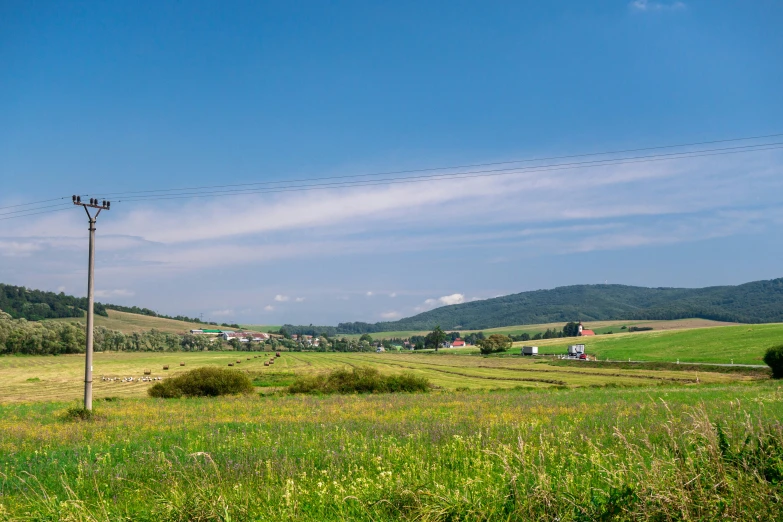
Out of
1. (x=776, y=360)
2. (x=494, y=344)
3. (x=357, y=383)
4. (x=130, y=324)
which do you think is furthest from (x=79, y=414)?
(x=130, y=324)

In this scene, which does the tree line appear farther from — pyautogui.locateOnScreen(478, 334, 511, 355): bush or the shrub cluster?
pyautogui.locateOnScreen(478, 334, 511, 355): bush

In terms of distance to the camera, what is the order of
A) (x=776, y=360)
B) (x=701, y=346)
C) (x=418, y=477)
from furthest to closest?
(x=701, y=346), (x=776, y=360), (x=418, y=477)

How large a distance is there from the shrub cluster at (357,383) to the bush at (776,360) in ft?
128

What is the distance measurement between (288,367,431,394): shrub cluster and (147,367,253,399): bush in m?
4.39

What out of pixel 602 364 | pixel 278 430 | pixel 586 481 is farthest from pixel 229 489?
pixel 602 364

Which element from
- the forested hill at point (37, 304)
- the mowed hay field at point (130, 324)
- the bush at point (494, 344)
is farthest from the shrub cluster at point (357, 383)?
the forested hill at point (37, 304)

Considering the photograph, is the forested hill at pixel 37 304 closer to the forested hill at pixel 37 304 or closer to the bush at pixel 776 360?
the forested hill at pixel 37 304

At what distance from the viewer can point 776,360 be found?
189 ft

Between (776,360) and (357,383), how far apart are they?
4536cm

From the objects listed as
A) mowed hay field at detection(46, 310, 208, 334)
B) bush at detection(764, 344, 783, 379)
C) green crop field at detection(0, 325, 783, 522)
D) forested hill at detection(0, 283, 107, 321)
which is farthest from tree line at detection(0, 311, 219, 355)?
bush at detection(764, 344, 783, 379)

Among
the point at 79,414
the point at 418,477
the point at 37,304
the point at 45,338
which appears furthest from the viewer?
the point at 37,304

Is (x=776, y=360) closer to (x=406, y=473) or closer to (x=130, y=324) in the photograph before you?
(x=406, y=473)

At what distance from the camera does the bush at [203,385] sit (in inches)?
1670

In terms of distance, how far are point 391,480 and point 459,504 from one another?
5.39 feet
